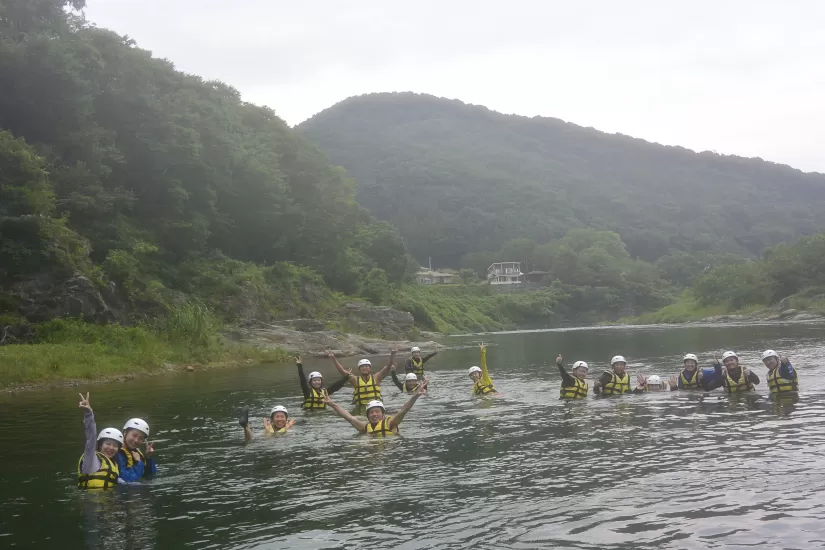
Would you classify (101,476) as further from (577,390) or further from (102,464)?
(577,390)

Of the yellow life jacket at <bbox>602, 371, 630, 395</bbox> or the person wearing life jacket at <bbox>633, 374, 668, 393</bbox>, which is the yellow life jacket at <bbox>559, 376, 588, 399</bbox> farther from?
the person wearing life jacket at <bbox>633, 374, 668, 393</bbox>

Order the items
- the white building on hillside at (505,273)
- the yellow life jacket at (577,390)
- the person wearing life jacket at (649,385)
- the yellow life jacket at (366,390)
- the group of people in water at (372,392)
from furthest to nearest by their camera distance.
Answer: the white building on hillside at (505,273)
the person wearing life jacket at (649,385)
the yellow life jacket at (366,390)
the yellow life jacket at (577,390)
the group of people in water at (372,392)

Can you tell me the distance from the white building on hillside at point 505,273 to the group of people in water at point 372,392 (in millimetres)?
132213

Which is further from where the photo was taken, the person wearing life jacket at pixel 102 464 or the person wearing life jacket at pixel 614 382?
the person wearing life jacket at pixel 614 382

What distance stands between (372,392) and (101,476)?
1041cm

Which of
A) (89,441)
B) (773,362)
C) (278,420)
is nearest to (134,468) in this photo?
(89,441)

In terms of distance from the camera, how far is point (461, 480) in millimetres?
11781

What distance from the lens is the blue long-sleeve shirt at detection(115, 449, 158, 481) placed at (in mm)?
12273

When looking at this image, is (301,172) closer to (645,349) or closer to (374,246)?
(374,246)

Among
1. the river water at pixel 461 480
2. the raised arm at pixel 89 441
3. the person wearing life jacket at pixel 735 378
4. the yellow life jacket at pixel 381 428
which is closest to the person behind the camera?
the river water at pixel 461 480

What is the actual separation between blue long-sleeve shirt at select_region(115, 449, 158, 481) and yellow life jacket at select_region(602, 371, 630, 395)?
1337 cm

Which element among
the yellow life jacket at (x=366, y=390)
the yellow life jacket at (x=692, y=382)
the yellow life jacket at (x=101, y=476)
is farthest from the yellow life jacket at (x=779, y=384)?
the yellow life jacket at (x=101, y=476)

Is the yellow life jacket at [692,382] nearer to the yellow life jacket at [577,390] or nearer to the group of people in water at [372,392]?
the group of people in water at [372,392]

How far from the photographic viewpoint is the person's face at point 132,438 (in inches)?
477
